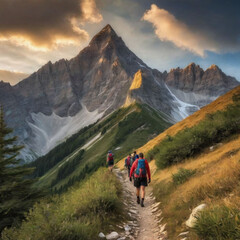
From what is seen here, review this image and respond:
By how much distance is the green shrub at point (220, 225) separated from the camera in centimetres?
430

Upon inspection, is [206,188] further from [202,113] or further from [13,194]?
[202,113]

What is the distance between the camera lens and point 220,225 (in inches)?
182

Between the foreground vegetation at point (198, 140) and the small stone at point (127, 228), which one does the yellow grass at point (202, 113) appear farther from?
the small stone at point (127, 228)

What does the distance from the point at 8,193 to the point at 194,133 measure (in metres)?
15.3

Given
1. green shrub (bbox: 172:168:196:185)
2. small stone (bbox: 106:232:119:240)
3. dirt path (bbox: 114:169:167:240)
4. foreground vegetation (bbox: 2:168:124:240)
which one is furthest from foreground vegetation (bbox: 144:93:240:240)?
foreground vegetation (bbox: 2:168:124:240)

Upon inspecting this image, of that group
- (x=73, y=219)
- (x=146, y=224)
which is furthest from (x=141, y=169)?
(x=73, y=219)

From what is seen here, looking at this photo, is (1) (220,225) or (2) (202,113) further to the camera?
(2) (202,113)

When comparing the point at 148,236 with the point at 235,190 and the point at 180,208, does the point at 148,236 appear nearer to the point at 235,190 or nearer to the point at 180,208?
the point at 180,208

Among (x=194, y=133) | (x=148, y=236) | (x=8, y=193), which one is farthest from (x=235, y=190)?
(x=8, y=193)

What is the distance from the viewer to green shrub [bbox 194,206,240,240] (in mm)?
4301

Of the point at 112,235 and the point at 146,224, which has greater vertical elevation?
the point at 112,235

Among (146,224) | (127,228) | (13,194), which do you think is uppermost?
(13,194)

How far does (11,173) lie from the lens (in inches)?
640

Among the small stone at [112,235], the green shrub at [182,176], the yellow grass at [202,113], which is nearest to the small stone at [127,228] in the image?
the small stone at [112,235]
